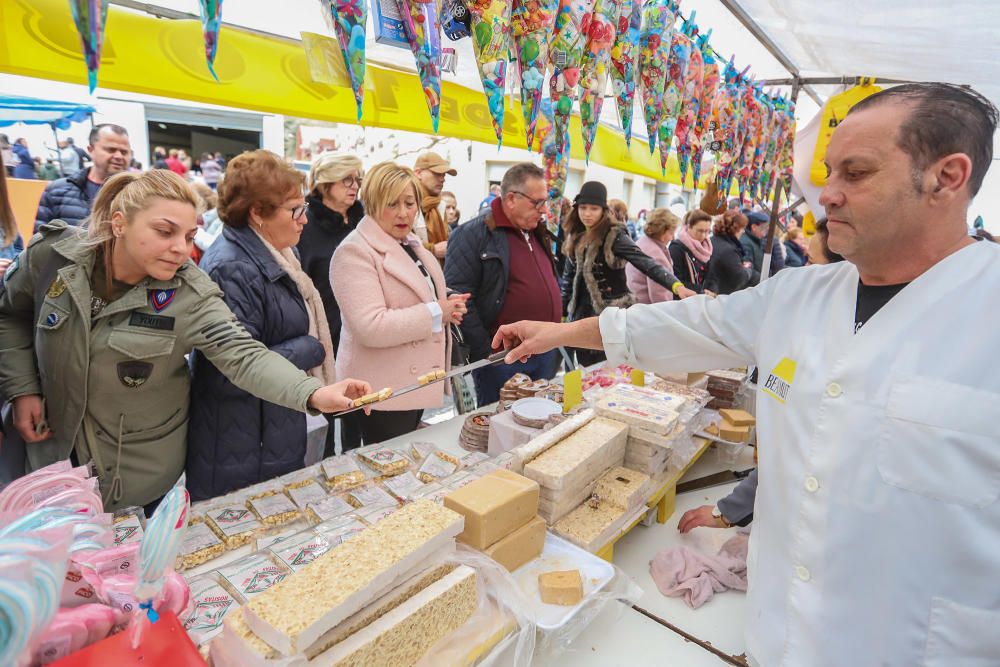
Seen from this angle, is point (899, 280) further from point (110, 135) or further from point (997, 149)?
point (997, 149)

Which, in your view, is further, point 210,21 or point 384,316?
point 384,316

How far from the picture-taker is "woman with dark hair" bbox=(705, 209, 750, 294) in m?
6.04

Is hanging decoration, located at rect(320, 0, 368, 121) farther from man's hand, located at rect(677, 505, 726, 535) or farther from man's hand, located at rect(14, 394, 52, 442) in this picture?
man's hand, located at rect(677, 505, 726, 535)

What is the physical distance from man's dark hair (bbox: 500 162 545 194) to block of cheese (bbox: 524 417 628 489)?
1.63 m

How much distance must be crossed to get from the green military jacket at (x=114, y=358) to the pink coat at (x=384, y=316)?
68cm

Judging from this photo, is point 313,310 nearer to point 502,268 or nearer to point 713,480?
point 502,268

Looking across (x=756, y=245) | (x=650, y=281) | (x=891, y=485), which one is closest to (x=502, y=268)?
(x=891, y=485)

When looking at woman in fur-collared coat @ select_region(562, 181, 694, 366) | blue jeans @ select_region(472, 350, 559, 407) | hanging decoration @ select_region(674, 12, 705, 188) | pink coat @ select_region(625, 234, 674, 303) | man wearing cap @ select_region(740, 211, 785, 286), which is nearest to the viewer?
hanging decoration @ select_region(674, 12, 705, 188)

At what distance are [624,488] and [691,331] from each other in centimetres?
58

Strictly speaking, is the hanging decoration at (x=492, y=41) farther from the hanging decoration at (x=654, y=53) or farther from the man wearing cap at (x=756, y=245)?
the man wearing cap at (x=756, y=245)

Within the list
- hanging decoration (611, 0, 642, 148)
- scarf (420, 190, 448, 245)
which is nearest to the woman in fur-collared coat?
scarf (420, 190, 448, 245)

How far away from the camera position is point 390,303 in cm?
257

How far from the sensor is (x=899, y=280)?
48.0 inches

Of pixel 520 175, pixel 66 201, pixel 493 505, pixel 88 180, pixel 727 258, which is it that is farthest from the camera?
pixel 727 258
